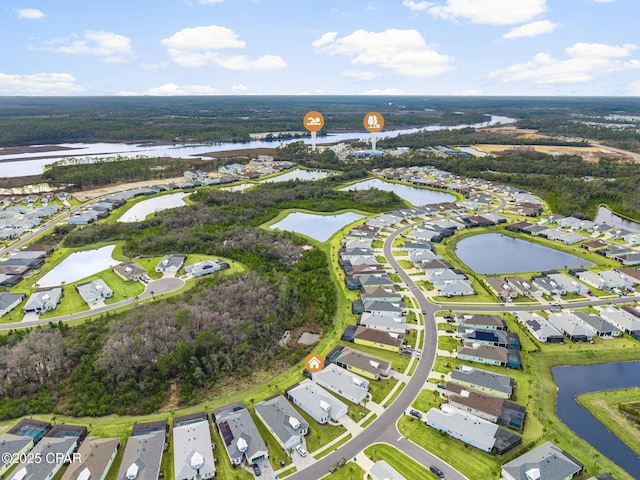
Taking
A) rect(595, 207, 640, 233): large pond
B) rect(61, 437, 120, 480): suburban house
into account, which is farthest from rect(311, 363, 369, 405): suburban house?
rect(595, 207, 640, 233): large pond

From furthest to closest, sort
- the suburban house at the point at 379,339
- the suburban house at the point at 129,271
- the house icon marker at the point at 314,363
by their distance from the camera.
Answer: the suburban house at the point at 129,271
the suburban house at the point at 379,339
the house icon marker at the point at 314,363

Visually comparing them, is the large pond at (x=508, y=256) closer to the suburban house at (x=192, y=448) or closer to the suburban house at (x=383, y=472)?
the suburban house at (x=383, y=472)

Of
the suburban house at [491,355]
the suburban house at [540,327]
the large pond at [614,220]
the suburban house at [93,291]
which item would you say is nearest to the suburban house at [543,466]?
the suburban house at [491,355]

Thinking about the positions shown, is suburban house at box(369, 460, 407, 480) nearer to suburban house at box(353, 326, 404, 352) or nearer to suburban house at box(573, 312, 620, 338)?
suburban house at box(353, 326, 404, 352)

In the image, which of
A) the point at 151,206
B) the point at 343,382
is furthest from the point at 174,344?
the point at 151,206

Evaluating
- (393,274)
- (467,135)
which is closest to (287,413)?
(393,274)

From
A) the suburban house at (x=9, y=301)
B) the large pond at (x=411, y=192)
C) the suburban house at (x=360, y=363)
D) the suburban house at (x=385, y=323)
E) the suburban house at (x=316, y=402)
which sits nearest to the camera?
the suburban house at (x=316, y=402)
